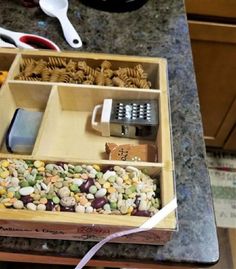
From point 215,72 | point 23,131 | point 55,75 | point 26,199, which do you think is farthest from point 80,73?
point 215,72

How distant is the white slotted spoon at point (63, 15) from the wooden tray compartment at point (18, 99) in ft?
0.61

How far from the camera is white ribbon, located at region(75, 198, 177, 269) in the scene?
0.44 m

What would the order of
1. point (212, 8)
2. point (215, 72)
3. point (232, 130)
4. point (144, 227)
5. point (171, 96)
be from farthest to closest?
point (232, 130)
point (215, 72)
point (212, 8)
point (171, 96)
point (144, 227)

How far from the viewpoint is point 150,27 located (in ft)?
2.69

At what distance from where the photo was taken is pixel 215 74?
113cm

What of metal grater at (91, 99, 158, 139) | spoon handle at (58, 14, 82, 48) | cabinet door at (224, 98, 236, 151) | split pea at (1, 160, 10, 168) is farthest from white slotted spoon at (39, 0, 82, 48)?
cabinet door at (224, 98, 236, 151)

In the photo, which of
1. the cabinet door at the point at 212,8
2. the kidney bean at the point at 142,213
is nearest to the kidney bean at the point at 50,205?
the kidney bean at the point at 142,213

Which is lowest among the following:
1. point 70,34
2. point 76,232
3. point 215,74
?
point 215,74

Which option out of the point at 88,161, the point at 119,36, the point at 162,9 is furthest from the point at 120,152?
the point at 162,9

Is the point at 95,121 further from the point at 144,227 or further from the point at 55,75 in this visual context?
the point at 144,227

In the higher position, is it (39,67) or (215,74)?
(39,67)

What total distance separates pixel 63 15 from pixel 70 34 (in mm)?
68

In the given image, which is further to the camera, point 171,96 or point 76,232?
point 171,96

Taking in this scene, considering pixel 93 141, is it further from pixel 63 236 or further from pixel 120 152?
pixel 63 236
